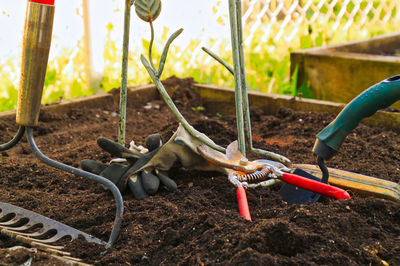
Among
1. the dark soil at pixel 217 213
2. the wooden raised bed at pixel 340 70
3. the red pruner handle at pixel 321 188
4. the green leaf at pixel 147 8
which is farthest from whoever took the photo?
the wooden raised bed at pixel 340 70

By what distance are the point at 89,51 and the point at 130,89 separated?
0.50 meters

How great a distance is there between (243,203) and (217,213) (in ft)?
0.25

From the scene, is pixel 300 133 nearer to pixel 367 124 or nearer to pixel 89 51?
pixel 367 124

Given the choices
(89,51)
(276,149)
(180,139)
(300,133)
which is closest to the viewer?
(180,139)

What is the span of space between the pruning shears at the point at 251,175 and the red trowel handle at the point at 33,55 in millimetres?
496

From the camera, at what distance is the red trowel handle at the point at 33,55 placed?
1.19 metres

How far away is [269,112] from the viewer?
2422 mm

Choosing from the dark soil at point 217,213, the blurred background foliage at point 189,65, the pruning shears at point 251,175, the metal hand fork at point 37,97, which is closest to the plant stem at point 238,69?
the pruning shears at point 251,175

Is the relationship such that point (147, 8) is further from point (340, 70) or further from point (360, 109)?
point (340, 70)

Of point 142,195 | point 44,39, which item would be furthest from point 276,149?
point 44,39

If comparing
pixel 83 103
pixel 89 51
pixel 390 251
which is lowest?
pixel 390 251

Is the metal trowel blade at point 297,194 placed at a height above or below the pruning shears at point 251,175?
below

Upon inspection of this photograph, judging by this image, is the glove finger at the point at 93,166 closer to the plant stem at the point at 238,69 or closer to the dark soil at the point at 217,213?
the dark soil at the point at 217,213

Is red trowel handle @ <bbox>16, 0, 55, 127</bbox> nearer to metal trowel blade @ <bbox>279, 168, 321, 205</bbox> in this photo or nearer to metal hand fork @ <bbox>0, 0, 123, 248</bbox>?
metal hand fork @ <bbox>0, 0, 123, 248</bbox>
